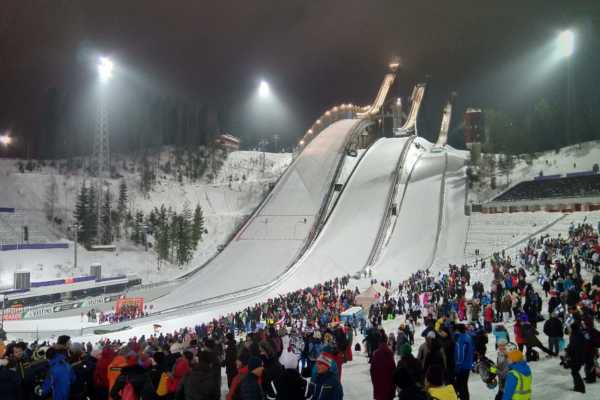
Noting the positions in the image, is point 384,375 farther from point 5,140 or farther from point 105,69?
point 5,140

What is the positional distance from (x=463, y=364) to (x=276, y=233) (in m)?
25.7

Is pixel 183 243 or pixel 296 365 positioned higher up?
pixel 296 365

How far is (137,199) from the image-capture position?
147ft

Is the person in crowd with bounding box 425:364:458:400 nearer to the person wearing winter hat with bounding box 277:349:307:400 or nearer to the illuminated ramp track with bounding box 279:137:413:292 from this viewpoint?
the person wearing winter hat with bounding box 277:349:307:400

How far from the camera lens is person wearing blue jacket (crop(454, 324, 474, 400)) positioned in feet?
17.6

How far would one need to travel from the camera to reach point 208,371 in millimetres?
3854

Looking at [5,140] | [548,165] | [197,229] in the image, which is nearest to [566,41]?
[548,165]

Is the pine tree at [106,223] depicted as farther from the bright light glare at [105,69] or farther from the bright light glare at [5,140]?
the bright light glare at [5,140]

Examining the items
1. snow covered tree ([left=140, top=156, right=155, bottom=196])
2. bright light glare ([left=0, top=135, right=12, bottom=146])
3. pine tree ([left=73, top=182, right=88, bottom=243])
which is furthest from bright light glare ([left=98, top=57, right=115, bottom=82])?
bright light glare ([left=0, top=135, right=12, bottom=146])

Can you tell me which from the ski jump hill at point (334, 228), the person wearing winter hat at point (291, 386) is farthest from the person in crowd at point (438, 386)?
the ski jump hill at point (334, 228)

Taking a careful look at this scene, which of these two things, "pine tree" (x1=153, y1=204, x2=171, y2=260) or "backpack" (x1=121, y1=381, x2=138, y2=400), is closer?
"backpack" (x1=121, y1=381, x2=138, y2=400)

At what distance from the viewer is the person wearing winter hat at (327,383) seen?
3756mm

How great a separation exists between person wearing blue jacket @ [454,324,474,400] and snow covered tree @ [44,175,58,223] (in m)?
37.7

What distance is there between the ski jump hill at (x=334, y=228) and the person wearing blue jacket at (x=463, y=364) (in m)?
14.6
